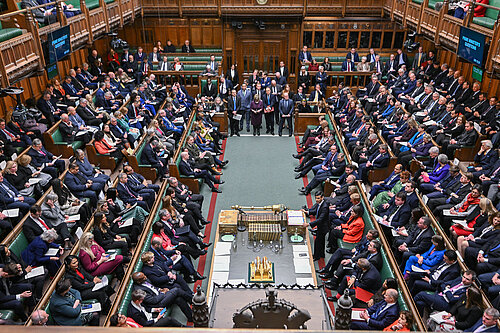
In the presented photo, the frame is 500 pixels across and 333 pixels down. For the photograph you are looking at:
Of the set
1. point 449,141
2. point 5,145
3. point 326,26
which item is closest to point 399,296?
point 449,141

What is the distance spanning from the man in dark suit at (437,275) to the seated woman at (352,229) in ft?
3.81

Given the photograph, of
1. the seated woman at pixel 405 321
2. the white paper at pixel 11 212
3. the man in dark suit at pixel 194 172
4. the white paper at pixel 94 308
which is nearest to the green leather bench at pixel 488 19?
the man in dark suit at pixel 194 172

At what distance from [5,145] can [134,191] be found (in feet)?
8.71

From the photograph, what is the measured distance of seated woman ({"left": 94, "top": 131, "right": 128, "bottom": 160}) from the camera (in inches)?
333

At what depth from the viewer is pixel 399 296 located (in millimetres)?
Answer: 4723

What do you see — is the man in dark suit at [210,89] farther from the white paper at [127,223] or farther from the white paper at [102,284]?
the white paper at [102,284]

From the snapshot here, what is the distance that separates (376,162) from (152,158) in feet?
15.8

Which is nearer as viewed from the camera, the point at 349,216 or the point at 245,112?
the point at 349,216

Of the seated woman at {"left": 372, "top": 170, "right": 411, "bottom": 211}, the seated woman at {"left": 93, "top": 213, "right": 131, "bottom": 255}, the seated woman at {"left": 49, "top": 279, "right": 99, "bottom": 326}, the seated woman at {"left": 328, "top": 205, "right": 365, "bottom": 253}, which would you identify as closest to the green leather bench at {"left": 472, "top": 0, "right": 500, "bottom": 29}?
the seated woman at {"left": 372, "top": 170, "right": 411, "bottom": 211}

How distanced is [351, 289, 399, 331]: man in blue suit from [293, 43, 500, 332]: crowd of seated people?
12mm

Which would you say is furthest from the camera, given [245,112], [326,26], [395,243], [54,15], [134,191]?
[326,26]

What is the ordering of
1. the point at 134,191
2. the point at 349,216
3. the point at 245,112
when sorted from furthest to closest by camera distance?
the point at 245,112 < the point at 134,191 < the point at 349,216

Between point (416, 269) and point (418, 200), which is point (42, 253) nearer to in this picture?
point (416, 269)

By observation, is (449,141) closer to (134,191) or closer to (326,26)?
(134,191)
